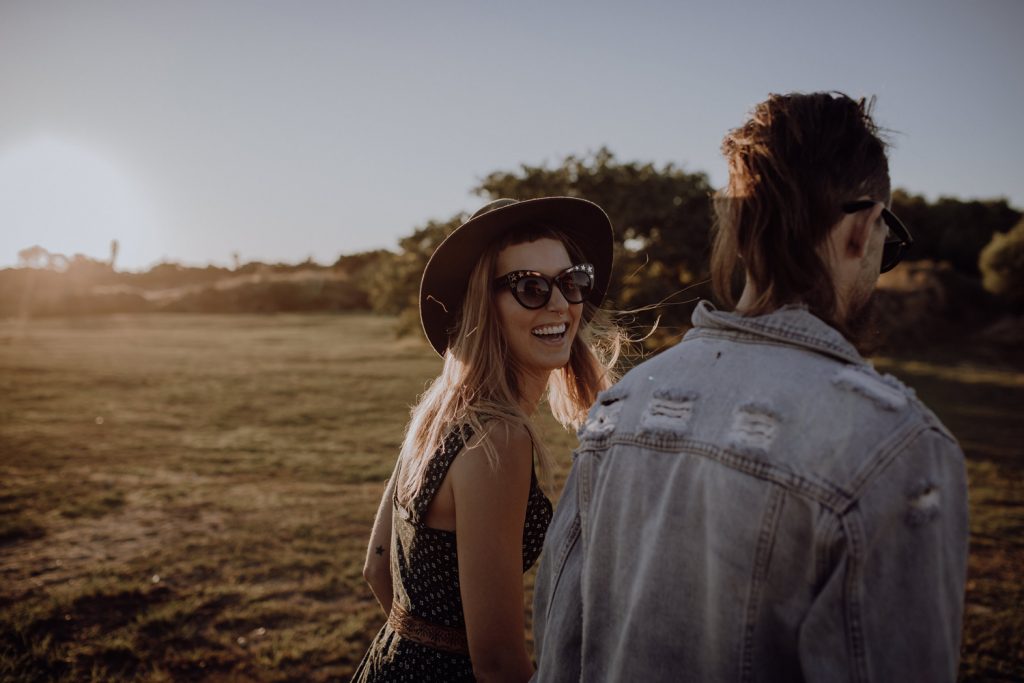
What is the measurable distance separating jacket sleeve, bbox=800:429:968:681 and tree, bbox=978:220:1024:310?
24.4 meters

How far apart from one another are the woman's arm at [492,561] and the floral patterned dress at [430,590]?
121 millimetres

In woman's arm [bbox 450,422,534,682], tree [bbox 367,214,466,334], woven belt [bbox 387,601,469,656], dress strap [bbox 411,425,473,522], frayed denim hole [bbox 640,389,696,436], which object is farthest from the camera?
tree [bbox 367,214,466,334]

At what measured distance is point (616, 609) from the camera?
131 centimetres

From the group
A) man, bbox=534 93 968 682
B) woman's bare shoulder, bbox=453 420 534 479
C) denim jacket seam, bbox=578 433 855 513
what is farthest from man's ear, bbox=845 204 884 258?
woman's bare shoulder, bbox=453 420 534 479

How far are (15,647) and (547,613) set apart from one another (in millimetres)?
4482

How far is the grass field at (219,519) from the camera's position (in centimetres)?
408

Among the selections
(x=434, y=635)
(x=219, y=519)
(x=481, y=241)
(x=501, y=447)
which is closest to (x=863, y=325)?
(x=501, y=447)

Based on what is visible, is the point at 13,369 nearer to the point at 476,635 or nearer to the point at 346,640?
the point at 346,640

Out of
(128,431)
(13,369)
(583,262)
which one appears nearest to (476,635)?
(583,262)

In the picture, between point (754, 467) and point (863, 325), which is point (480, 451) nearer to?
point (754, 467)

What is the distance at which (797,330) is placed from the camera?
1147mm

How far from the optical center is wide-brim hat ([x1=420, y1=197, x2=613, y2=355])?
2133mm

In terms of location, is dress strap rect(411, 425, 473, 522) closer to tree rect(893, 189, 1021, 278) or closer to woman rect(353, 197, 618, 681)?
woman rect(353, 197, 618, 681)

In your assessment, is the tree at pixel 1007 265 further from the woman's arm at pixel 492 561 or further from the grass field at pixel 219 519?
the woman's arm at pixel 492 561
